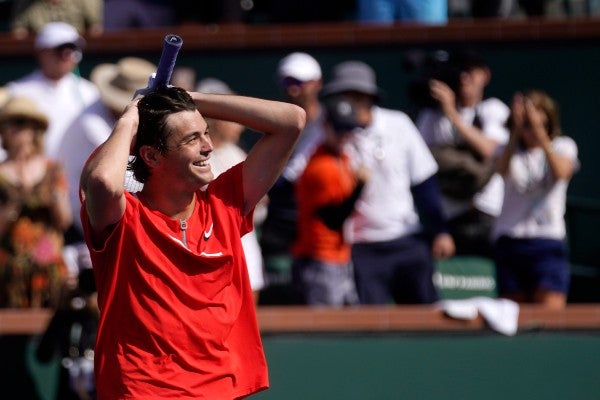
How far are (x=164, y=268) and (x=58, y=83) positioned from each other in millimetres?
4522

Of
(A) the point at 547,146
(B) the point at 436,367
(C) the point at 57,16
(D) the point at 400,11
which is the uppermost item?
(C) the point at 57,16

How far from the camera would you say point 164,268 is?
13.5 ft

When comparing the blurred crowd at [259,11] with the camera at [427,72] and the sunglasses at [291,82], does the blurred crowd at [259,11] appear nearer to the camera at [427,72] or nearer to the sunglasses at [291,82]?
the camera at [427,72]

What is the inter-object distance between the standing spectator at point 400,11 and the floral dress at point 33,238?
284cm

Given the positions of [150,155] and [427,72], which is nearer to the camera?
[150,155]

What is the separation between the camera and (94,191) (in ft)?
12.9

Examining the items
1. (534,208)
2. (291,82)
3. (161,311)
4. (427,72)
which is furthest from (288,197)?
(161,311)

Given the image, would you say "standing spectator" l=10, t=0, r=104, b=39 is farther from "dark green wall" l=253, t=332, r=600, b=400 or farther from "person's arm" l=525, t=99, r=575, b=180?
"dark green wall" l=253, t=332, r=600, b=400

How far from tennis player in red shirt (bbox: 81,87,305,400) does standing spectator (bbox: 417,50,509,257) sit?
425cm

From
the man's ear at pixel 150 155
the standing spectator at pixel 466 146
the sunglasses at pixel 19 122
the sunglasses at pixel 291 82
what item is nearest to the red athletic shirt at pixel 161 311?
the man's ear at pixel 150 155

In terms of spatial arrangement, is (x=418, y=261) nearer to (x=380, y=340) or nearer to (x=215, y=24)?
(x=380, y=340)

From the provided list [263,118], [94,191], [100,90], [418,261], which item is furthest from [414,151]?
[94,191]

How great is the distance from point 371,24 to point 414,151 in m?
1.75

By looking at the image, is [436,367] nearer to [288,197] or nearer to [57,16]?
[288,197]
